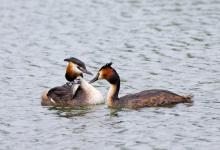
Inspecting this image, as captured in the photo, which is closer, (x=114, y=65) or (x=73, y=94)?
(x=73, y=94)

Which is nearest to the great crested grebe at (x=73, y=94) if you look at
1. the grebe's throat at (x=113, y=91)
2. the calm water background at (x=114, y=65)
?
the calm water background at (x=114, y=65)

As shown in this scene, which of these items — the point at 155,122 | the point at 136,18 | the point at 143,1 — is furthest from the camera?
the point at 143,1

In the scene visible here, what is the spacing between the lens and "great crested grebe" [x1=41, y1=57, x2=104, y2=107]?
62.6 feet

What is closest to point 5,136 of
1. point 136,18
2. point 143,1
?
point 136,18

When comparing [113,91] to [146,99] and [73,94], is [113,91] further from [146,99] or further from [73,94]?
[73,94]

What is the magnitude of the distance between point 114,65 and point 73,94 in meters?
3.93

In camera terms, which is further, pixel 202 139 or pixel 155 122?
pixel 155 122

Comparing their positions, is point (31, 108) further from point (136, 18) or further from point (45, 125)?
point (136, 18)

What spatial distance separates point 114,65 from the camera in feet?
75.5

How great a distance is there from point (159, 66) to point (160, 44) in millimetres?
3120

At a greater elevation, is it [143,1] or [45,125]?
[143,1]

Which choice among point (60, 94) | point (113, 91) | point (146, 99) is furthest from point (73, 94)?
point (146, 99)

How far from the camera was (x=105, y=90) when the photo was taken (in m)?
20.6

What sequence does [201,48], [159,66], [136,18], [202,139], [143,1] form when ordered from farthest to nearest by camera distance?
1. [143,1]
2. [136,18]
3. [201,48]
4. [159,66]
5. [202,139]
